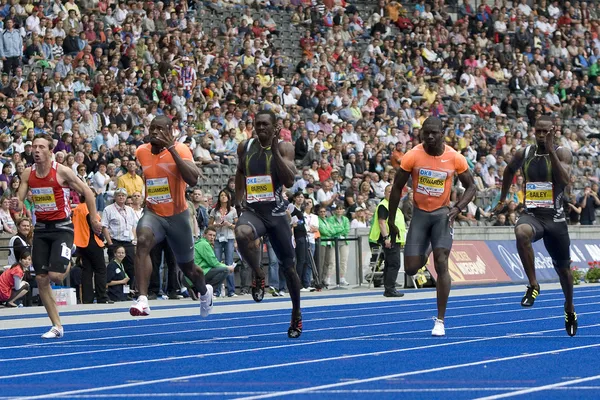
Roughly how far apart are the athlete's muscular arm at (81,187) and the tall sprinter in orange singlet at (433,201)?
2.87 metres

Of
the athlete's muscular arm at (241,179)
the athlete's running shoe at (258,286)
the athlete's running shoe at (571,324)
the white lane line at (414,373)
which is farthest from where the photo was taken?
the athlete's running shoe at (258,286)

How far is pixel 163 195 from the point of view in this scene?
12.5m

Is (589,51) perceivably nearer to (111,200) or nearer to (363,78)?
(363,78)

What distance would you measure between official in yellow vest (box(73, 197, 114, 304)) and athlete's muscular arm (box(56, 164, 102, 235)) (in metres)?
7.68

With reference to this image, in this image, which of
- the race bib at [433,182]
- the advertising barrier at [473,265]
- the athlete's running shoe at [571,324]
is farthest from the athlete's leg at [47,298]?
the advertising barrier at [473,265]

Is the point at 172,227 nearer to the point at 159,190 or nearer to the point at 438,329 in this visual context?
the point at 159,190

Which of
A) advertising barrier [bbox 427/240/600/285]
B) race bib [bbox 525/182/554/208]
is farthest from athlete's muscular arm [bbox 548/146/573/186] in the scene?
advertising barrier [bbox 427/240/600/285]

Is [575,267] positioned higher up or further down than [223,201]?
further down

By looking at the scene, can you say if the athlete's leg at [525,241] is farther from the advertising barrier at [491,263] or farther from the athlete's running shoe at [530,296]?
the advertising barrier at [491,263]

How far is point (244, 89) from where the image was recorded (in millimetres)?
30094

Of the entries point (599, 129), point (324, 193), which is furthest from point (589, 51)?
point (324, 193)

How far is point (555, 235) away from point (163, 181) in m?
3.84

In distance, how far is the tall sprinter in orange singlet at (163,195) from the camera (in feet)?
39.9

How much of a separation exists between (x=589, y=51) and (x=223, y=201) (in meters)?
22.9
